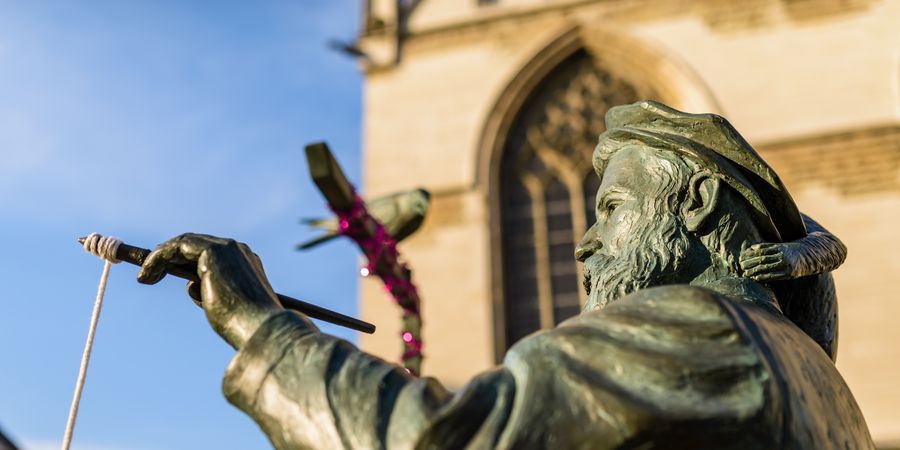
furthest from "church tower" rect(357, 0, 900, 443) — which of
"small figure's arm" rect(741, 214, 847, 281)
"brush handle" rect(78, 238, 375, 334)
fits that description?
"brush handle" rect(78, 238, 375, 334)

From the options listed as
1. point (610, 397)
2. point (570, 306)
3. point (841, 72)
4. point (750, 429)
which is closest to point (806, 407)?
point (750, 429)

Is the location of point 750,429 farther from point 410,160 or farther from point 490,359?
point 410,160

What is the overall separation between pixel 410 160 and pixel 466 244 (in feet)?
3.97

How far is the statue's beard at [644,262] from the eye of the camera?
50.6 inches

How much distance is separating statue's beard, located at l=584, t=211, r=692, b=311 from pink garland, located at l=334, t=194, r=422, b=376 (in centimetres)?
419

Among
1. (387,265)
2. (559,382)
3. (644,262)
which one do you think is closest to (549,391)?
(559,382)

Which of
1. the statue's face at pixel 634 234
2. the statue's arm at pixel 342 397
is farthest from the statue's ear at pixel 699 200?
the statue's arm at pixel 342 397

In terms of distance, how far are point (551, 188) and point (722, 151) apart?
28.2 feet

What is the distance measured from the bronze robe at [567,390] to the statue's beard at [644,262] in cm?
21

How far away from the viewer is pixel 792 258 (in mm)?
1350

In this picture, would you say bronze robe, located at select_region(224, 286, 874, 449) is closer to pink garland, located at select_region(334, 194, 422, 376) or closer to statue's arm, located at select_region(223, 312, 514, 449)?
statue's arm, located at select_region(223, 312, 514, 449)

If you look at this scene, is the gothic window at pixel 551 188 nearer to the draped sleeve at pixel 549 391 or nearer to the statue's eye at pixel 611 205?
the statue's eye at pixel 611 205

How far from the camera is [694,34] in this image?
32.2ft

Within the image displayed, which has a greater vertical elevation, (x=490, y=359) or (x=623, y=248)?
(x=623, y=248)
